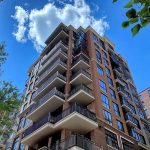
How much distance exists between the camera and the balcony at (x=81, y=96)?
78.1 feet

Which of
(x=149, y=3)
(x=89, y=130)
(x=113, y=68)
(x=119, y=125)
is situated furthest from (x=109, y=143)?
(x=149, y=3)

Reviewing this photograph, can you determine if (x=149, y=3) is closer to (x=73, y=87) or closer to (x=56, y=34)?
(x=73, y=87)

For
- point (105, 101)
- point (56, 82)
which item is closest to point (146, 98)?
point (105, 101)

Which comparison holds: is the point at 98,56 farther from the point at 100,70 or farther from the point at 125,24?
the point at 125,24

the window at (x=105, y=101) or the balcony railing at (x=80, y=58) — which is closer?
the window at (x=105, y=101)

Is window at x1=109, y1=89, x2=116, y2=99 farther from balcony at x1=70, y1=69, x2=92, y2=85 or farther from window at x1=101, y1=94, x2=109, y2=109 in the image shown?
balcony at x1=70, y1=69, x2=92, y2=85

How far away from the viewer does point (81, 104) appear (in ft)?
81.8

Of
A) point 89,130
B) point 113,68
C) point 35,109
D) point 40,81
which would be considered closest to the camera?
point 89,130

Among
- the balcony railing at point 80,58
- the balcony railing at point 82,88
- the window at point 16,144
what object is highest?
the balcony railing at point 80,58

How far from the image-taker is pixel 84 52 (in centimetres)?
3231

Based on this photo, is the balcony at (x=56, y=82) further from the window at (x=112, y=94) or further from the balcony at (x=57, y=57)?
the window at (x=112, y=94)

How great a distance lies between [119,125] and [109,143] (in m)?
5.20

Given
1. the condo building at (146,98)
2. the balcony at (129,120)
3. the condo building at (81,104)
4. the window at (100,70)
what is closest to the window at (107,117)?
the condo building at (81,104)

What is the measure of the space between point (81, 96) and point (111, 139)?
5.68 meters
